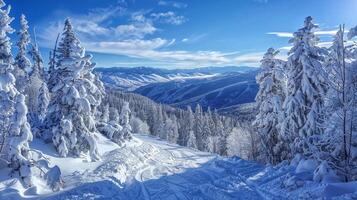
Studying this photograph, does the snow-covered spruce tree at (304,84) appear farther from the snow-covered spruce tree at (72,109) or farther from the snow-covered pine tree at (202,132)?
the snow-covered pine tree at (202,132)

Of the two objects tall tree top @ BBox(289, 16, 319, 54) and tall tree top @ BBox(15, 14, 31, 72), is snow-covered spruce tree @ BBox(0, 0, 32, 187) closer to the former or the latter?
tall tree top @ BBox(289, 16, 319, 54)

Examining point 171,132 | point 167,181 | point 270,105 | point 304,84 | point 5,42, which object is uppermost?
point 5,42

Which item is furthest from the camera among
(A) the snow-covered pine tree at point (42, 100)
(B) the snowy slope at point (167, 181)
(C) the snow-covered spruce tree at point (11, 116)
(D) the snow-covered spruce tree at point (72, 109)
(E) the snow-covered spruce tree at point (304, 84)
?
(A) the snow-covered pine tree at point (42, 100)

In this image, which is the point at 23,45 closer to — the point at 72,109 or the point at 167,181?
the point at 72,109

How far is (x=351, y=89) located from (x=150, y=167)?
16.6 m

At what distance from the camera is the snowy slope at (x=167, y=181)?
18003 mm

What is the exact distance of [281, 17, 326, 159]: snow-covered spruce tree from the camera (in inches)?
1111

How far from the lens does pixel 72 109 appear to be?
28.1m

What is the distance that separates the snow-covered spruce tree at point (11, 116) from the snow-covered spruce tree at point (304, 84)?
18.8m

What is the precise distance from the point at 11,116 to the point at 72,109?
875 centimetres

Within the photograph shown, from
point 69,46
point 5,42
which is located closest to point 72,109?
point 69,46

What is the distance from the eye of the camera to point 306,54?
28.5m

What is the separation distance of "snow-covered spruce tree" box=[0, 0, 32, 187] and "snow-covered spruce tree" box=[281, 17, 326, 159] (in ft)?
61.7

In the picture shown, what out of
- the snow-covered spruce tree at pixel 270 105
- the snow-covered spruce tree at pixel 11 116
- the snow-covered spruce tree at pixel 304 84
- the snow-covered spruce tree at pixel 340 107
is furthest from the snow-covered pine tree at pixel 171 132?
the snow-covered spruce tree at pixel 340 107
